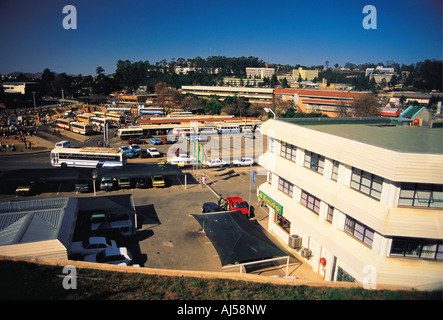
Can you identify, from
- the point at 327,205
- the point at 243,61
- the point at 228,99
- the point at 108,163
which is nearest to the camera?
the point at 327,205

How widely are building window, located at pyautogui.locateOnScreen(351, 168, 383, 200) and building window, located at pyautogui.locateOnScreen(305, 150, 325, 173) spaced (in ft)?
6.00

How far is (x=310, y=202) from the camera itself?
42.8 feet

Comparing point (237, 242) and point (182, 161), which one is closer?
point (237, 242)

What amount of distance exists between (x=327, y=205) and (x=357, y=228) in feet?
5.47

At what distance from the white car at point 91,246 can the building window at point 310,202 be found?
8.82 m

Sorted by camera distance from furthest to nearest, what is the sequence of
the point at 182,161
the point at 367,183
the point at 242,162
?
the point at 242,162 → the point at 182,161 → the point at 367,183

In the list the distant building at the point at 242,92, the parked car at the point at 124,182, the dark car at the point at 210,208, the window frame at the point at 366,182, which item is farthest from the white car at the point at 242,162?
the distant building at the point at 242,92

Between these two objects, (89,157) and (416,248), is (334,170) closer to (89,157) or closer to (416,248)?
(416,248)

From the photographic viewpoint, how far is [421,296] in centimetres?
800

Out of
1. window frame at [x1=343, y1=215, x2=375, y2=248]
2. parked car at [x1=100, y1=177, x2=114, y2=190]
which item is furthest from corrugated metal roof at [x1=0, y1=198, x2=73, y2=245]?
window frame at [x1=343, y1=215, x2=375, y2=248]

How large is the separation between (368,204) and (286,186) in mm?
5475

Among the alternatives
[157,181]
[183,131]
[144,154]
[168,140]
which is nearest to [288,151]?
[157,181]

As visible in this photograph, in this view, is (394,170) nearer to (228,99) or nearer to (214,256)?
(214,256)
